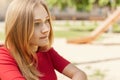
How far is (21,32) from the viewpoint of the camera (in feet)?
5.25

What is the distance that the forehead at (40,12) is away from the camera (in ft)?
5.37

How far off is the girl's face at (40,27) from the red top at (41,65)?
13 cm

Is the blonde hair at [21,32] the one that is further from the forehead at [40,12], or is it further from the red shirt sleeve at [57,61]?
the red shirt sleeve at [57,61]

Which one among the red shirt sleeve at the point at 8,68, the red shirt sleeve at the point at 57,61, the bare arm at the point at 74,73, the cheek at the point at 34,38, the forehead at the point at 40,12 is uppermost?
the forehead at the point at 40,12

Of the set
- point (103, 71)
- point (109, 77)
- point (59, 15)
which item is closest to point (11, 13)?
point (109, 77)

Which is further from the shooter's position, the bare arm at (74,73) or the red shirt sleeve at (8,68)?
the bare arm at (74,73)

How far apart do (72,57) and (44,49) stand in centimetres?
748

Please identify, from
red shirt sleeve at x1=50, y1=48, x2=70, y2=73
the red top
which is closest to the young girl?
the red top

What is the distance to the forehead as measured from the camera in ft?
5.37

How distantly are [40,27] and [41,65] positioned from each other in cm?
25

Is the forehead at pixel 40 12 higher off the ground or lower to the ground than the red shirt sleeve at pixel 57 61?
higher

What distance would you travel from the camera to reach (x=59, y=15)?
3816cm

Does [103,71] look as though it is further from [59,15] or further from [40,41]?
[59,15]

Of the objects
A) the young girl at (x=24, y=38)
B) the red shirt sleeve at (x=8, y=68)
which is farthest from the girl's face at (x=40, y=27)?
the red shirt sleeve at (x=8, y=68)
